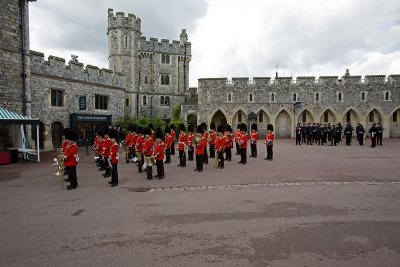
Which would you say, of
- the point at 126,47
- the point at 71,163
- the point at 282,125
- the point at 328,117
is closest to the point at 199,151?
the point at 71,163

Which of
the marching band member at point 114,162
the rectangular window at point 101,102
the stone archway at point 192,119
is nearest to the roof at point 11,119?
the marching band member at point 114,162

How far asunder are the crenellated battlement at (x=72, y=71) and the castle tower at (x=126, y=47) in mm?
11404

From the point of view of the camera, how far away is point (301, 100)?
99.9 ft

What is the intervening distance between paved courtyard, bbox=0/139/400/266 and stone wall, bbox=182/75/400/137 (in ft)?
69.0

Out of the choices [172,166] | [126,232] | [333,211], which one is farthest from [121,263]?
[172,166]

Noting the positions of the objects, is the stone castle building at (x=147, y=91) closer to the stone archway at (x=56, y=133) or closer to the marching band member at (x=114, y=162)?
the stone archway at (x=56, y=133)

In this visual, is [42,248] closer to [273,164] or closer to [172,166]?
[172,166]

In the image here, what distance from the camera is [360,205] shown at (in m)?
6.57

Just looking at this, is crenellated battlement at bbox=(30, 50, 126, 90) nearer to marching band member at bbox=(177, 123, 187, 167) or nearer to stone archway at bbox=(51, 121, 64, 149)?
stone archway at bbox=(51, 121, 64, 149)

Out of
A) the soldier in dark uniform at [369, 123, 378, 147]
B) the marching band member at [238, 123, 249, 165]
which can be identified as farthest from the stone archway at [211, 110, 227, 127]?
the marching band member at [238, 123, 249, 165]

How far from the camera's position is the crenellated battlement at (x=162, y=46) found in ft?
127

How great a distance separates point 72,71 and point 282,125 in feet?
68.5

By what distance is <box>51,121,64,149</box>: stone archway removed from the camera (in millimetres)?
20453

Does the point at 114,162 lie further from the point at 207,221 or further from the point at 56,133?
the point at 56,133
